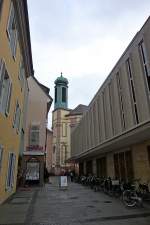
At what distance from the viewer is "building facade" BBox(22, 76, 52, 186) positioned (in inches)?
774

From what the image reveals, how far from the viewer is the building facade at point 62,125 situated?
46.5 meters

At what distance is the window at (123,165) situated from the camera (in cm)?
1311

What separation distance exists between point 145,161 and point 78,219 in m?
5.92

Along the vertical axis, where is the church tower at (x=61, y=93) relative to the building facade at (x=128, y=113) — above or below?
above

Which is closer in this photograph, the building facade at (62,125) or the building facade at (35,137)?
the building facade at (35,137)

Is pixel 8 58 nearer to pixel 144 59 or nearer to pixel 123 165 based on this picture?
pixel 144 59

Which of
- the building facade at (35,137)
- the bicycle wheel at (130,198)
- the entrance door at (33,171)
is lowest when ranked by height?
the bicycle wheel at (130,198)

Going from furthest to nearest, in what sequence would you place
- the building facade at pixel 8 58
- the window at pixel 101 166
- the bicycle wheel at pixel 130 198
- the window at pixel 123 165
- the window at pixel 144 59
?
1. the window at pixel 101 166
2. the window at pixel 123 165
3. the window at pixel 144 59
4. the bicycle wheel at pixel 130 198
5. the building facade at pixel 8 58

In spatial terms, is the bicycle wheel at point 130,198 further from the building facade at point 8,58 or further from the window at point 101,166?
the window at point 101,166

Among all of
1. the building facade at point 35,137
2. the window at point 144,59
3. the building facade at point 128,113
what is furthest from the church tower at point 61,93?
the window at point 144,59

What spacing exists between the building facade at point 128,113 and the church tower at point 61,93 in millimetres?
33969

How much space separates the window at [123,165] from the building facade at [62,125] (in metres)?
31.0

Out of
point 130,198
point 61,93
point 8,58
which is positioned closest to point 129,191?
point 130,198

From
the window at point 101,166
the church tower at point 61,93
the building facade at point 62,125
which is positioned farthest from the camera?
the church tower at point 61,93
